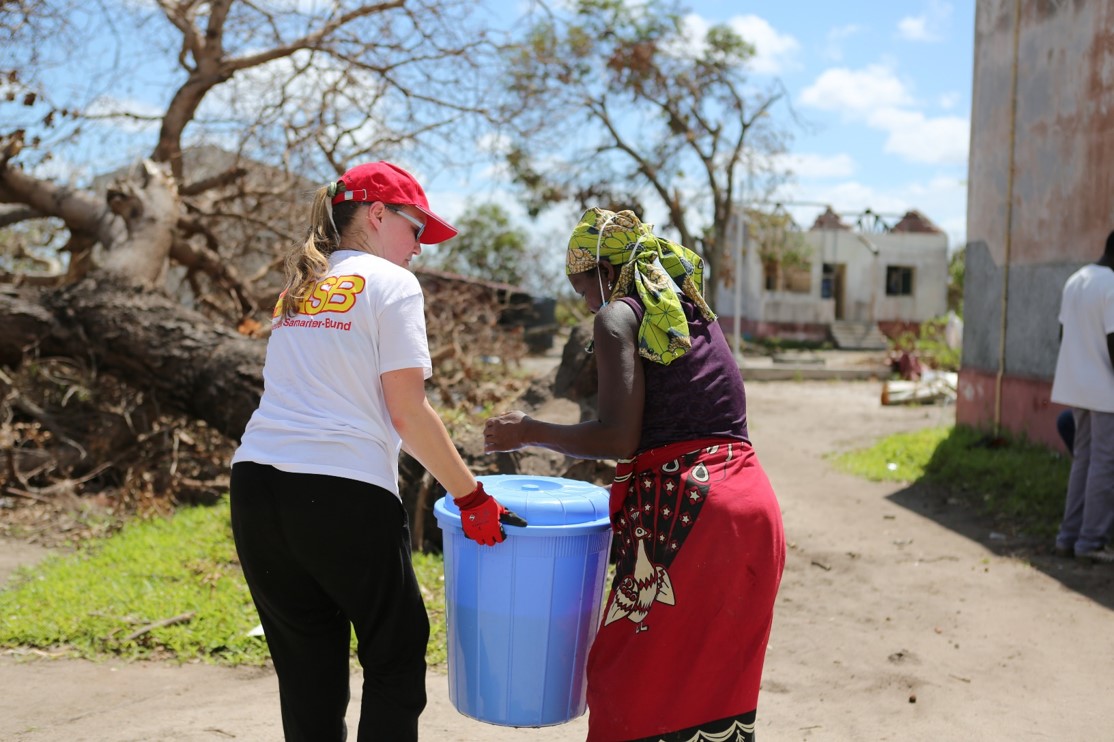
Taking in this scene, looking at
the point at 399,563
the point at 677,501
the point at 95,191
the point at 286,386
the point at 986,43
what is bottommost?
the point at 399,563

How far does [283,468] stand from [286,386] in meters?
0.21

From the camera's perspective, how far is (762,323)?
3234 cm

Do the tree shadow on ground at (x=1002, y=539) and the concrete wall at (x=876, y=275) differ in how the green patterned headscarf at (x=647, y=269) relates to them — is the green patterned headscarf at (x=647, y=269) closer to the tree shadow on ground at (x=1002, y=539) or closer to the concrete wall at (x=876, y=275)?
the tree shadow on ground at (x=1002, y=539)

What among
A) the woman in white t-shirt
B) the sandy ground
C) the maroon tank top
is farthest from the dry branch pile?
the maroon tank top

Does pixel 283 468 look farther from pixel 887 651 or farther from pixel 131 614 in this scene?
pixel 887 651

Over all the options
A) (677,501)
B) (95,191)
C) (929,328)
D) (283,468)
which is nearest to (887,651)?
(677,501)

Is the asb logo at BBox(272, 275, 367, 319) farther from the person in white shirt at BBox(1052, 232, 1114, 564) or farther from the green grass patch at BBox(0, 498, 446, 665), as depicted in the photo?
the person in white shirt at BBox(1052, 232, 1114, 564)

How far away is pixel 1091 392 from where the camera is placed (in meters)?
5.47

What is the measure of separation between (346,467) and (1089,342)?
4687mm

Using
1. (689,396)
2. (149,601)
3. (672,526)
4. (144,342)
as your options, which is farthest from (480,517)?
(144,342)

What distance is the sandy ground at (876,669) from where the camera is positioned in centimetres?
352

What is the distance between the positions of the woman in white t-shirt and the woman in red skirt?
337 millimetres

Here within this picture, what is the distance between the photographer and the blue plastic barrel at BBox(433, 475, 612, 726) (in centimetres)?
258

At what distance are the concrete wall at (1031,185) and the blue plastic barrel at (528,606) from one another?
6.23 metres
